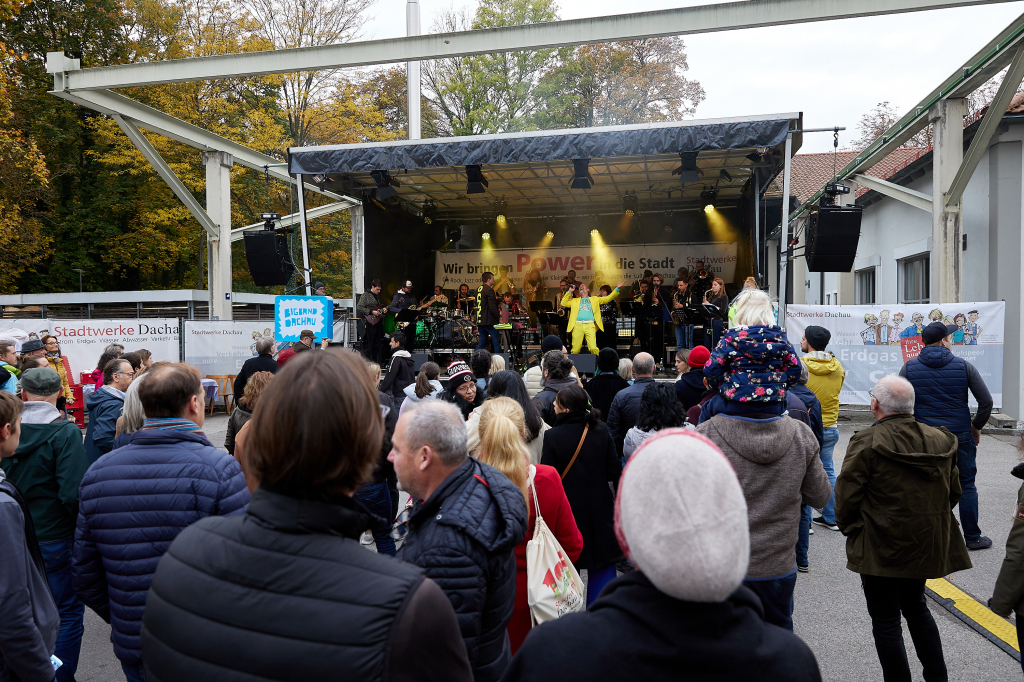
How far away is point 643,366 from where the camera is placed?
4742 mm

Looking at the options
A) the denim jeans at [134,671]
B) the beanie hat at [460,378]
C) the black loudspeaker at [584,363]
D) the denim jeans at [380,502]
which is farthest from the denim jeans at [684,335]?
the denim jeans at [134,671]

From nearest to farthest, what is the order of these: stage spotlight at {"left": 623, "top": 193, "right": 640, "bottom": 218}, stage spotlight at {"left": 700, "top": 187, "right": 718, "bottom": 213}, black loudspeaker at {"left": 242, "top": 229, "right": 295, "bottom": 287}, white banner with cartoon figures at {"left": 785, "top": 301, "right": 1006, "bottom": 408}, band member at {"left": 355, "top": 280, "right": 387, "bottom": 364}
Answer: white banner with cartoon figures at {"left": 785, "top": 301, "right": 1006, "bottom": 408}, black loudspeaker at {"left": 242, "top": 229, "right": 295, "bottom": 287}, band member at {"left": 355, "top": 280, "right": 387, "bottom": 364}, stage spotlight at {"left": 700, "top": 187, "right": 718, "bottom": 213}, stage spotlight at {"left": 623, "top": 193, "right": 640, "bottom": 218}

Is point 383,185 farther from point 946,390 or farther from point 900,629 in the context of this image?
point 900,629

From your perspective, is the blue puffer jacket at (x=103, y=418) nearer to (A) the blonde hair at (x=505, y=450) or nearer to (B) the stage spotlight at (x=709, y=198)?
(A) the blonde hair at (x=505, y=450)

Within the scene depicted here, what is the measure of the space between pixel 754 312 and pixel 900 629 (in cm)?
154

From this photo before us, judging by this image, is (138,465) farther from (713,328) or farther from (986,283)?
(986,283)

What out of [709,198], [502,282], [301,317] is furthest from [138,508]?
[709,198]

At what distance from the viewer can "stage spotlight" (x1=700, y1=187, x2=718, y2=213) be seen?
45.5 feet

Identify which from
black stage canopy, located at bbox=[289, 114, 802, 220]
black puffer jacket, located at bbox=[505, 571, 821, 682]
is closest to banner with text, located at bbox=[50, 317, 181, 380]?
black stage canopy, located at bbox=[289, 114, 802, 220]

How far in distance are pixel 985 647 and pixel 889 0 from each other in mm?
6435

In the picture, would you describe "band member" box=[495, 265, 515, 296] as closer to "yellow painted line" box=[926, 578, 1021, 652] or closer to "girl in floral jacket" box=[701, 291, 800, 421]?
"yellow painted line" box=[926, 578, 1021, 652]

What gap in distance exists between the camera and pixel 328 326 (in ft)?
30.7

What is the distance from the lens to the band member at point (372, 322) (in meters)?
11.7

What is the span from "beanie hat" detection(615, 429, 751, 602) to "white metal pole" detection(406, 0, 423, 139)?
12440 mm
